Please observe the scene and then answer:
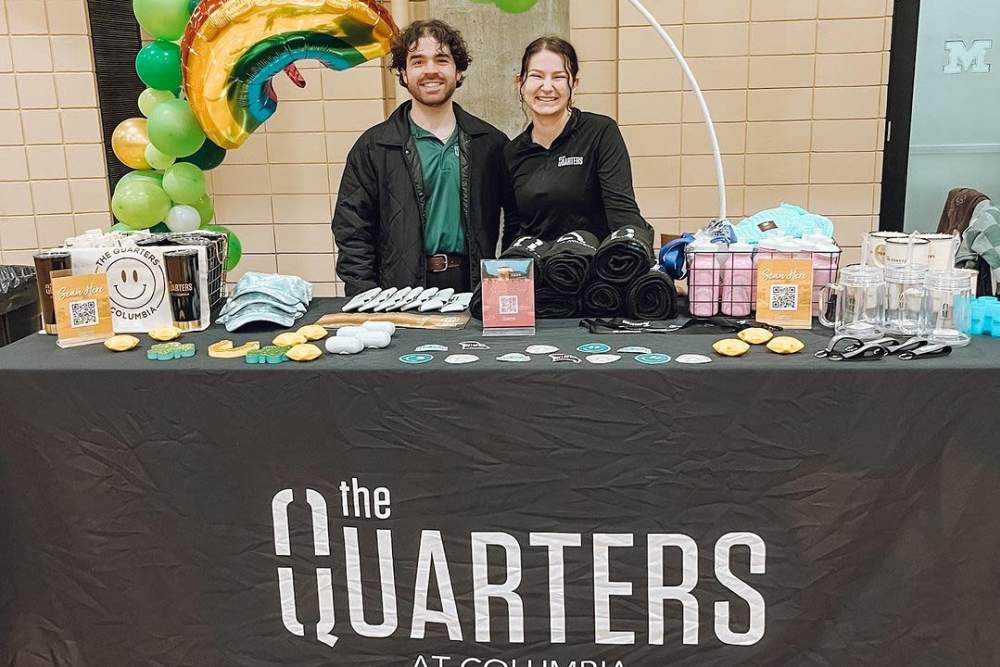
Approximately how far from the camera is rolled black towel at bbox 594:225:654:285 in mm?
1907

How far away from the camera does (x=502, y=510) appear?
166 centimetres

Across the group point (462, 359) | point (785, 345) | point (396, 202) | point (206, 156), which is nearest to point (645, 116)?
point (396, 202)

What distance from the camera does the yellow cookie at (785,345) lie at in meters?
1.64

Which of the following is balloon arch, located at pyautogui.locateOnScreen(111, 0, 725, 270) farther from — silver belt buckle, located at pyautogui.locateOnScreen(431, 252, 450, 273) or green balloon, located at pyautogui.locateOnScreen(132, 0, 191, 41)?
silver belt buckle, located at pyautogui.locateOnScreen(431, 252, 450, 273)

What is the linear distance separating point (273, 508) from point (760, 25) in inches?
121

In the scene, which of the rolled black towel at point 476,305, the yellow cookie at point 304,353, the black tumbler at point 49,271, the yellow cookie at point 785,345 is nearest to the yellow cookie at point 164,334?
the black tumbler at point 49,271

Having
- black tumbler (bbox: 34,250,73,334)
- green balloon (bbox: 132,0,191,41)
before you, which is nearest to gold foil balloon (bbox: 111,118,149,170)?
green balloon (bbox: 132,0,191,41)

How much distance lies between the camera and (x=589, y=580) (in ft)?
5.50

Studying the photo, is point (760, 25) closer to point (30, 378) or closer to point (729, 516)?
point (729, 516)

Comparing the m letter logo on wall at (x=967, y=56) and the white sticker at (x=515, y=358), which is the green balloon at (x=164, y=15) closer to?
the white sticker at (x=515, y=358)

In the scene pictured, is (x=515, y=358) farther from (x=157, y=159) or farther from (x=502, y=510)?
(x=157, y=159)

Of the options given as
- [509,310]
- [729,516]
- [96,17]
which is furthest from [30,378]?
[96,17]

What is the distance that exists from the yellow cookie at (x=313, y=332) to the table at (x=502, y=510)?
130 millimetres

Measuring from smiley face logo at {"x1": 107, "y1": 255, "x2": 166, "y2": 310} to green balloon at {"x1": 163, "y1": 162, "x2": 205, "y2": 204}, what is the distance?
0.86 m
